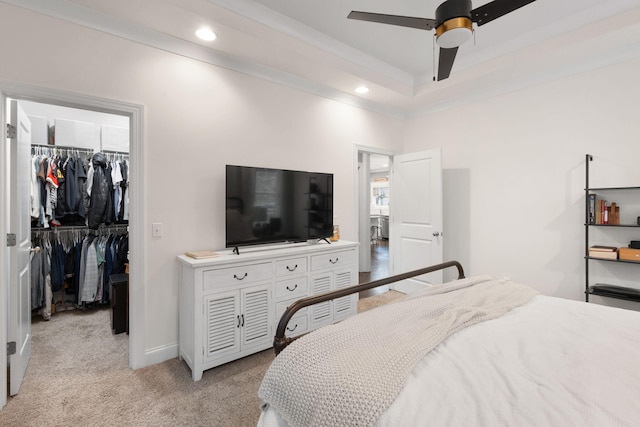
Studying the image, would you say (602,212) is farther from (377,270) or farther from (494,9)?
(377,270)

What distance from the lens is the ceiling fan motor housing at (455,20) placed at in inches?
65.3

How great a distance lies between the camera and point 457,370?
1.12m

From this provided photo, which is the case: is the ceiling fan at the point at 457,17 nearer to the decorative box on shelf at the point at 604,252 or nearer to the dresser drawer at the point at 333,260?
the dresser drawer at the point at 333,260

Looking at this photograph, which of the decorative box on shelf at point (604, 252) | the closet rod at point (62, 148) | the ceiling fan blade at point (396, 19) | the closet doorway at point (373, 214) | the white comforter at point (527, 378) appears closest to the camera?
the white comforter at point (527, 378)

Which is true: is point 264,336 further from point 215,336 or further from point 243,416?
point 243,416

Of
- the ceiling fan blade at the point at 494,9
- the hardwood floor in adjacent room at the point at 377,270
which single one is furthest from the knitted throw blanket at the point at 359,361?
the hardwood floor in adjacent room at the point at 377,270

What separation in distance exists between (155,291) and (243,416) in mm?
1235

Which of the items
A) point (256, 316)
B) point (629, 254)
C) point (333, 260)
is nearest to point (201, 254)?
point (256, 316)

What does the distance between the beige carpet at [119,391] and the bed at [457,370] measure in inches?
38.4

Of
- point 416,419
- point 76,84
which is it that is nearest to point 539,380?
point 416,419

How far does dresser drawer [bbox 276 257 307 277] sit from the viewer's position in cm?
274

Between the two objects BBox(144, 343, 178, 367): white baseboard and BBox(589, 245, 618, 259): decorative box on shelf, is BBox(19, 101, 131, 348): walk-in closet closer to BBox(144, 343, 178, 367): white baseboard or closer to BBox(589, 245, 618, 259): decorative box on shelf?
BBox(144, 343, 178, 367): white baseboard

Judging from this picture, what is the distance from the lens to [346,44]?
322cm

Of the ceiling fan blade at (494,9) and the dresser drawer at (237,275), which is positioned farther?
the dresser drawer at (237,275)
